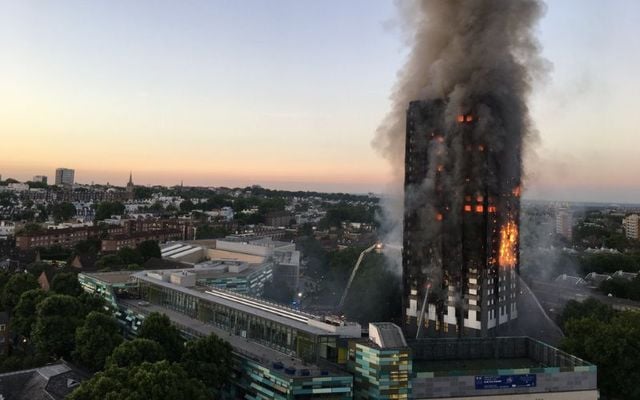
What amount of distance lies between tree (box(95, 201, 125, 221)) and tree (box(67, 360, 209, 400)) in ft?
441

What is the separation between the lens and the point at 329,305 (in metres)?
66.2

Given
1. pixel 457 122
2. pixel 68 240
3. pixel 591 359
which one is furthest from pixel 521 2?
pixel 68 240

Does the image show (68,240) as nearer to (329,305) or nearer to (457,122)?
(329,305)

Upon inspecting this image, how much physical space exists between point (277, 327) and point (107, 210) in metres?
138

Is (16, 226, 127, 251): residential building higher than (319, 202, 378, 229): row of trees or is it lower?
lower

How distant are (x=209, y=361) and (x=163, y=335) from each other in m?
5.05

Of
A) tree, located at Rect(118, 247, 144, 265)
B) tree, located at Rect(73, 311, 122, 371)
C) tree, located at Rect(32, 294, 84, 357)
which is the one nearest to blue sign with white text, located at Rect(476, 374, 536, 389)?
tree, located at Rect(73, 311, 122, 371)

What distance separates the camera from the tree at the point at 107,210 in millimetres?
155312

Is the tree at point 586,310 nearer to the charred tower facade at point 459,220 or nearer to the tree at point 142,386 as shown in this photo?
the charred tower facade at point 459,220

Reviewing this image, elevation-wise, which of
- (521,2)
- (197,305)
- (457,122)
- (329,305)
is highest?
(521,2)

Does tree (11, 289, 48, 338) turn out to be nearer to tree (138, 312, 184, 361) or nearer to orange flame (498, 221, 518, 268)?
tree (138, 312, 184, 361)

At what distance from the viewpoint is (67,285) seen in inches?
2114

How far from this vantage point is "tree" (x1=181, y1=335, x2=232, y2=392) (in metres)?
30.6

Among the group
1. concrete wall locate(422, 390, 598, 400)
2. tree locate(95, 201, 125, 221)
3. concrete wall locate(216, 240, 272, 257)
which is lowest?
concrete wall locate(422, 390, 598, 400)
